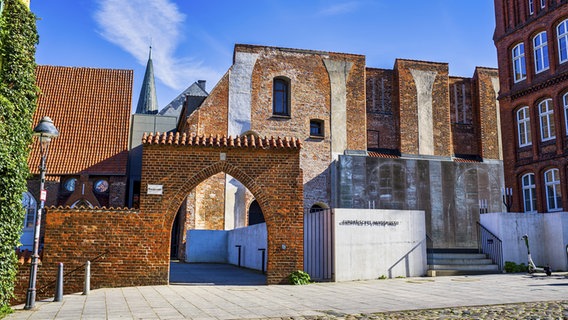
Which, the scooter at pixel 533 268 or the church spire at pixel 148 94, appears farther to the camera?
the church spire at pixel 148 94

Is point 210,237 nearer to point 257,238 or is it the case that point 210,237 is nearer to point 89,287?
point 257,238

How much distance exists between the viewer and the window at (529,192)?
2342cm

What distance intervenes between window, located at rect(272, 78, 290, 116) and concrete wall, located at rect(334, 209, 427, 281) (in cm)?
1506

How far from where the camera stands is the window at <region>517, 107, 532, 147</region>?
24000 mm

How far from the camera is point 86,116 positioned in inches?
1148

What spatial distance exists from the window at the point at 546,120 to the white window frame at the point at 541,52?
164cm

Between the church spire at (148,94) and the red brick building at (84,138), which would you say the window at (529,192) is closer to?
the red brick building at (84,138)

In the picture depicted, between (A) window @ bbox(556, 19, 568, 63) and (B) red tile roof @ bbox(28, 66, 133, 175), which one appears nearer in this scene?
(A) window @ bbox(556, 19, 568, 63)

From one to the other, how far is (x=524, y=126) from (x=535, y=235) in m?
8.43

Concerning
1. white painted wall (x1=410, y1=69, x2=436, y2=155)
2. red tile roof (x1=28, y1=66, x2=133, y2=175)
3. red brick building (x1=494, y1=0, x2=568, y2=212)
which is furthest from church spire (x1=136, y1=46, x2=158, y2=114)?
red brick building (x1=494, y1=0, x2=568, y2=212)

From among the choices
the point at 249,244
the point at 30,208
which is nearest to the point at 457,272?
the point at 249,244

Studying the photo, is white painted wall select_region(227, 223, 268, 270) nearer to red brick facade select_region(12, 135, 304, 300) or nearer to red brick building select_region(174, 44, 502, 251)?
red brick building select_region(174, 44, 502, 251)

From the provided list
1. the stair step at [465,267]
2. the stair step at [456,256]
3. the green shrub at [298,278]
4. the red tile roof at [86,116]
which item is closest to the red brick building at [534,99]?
the stair step at [456,256]

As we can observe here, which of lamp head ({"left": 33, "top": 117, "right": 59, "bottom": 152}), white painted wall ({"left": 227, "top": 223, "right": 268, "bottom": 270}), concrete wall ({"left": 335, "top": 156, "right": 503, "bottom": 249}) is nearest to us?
lamp head ({"left": 33, "top": 117, "right": 59, "bottom": 152})
